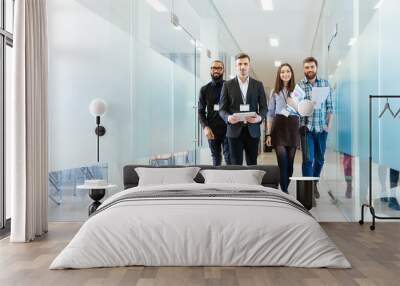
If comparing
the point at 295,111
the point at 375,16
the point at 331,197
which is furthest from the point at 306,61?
the point at 331,197

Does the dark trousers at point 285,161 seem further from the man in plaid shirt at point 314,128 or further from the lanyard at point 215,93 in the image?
the lanyard at point 215,93

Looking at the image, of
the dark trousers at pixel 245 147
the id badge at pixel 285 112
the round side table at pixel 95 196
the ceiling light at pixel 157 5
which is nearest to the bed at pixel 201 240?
the round side table at pixel 95 196

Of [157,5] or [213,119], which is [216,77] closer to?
[213,119]

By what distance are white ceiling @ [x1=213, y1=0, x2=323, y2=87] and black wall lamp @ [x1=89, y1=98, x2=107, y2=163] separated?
1.83 m

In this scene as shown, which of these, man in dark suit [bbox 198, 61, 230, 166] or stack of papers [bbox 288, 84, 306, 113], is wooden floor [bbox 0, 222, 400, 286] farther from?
man in dark suit [bbox 198, 61, 230, 166]

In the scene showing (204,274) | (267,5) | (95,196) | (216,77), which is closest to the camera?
(204,274)

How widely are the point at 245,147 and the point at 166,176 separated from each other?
127 cm

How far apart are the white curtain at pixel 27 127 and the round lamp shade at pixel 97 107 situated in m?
1.12

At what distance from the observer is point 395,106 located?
6352mm

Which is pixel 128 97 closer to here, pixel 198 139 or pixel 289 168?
pixel 198 139

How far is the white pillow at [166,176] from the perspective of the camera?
670 centimetres

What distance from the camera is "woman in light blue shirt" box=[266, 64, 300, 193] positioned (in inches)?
297

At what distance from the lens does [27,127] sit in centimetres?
602

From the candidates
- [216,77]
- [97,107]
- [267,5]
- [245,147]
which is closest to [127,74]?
[97,107]
